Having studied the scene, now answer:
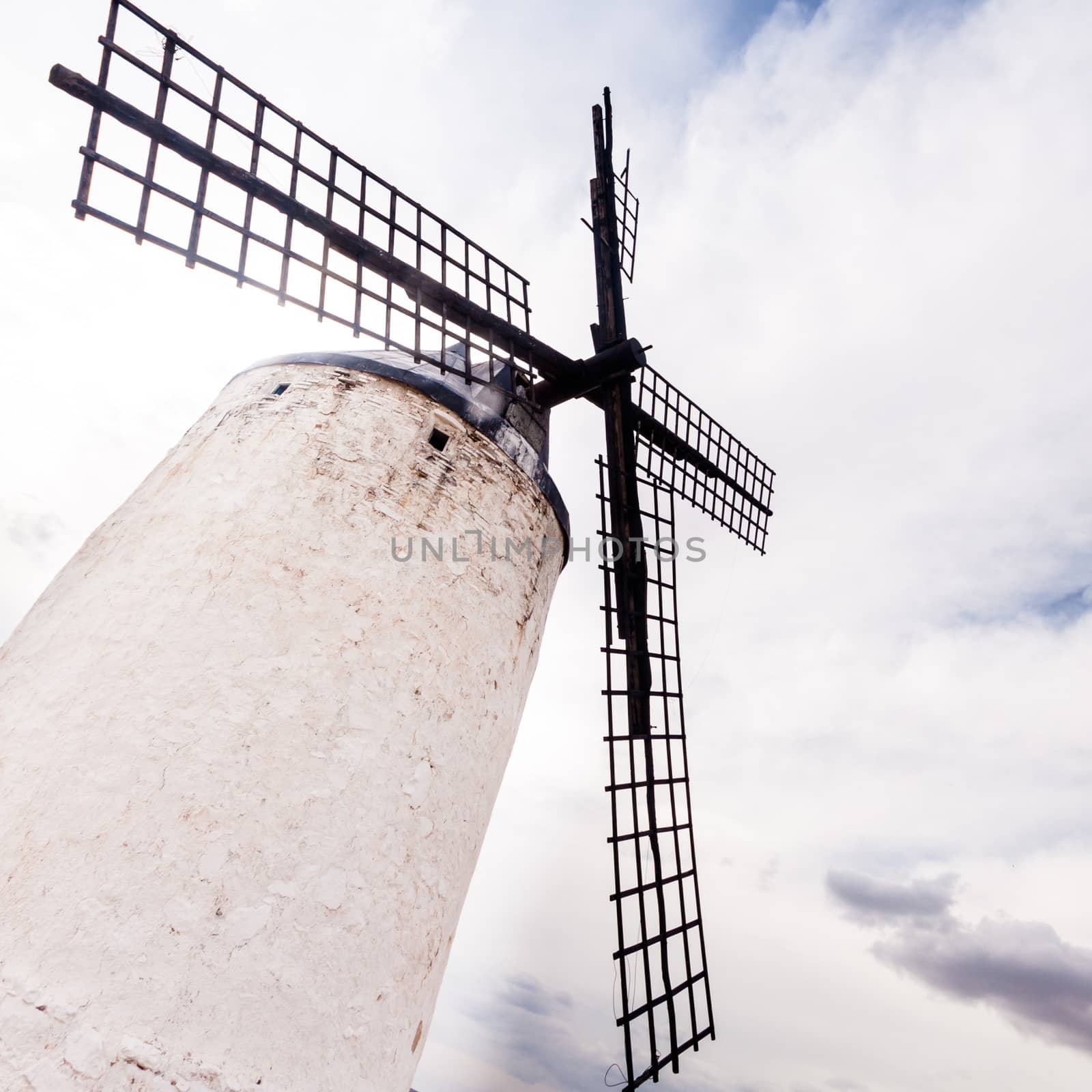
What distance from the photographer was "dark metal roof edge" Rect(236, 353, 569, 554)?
392cm

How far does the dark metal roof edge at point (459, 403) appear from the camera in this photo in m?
3.92

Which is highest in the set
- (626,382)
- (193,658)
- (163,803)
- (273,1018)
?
(626,382)

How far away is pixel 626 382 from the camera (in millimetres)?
5840

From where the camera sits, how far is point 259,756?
8.64ft

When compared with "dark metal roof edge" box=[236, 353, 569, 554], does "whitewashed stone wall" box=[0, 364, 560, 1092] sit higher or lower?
lower

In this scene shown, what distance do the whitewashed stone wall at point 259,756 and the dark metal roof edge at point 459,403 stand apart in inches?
3.4

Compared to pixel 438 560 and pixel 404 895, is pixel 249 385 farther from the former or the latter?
pixel 404 895

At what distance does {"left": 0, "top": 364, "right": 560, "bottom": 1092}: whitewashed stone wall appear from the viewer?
220 cm

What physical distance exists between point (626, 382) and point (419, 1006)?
16.0 feet

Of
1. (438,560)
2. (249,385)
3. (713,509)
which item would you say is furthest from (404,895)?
(713,509)

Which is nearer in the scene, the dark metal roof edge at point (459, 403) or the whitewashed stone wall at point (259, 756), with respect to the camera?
the whitewashed stone wall at point (259, 756)

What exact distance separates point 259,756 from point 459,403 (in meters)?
2.39

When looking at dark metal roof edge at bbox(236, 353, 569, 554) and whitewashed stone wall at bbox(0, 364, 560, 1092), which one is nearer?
whitewashed stone wall at bbox(0, 364, 560, 1092)

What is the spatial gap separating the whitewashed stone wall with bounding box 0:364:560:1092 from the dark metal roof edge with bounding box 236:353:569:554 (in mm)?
86
